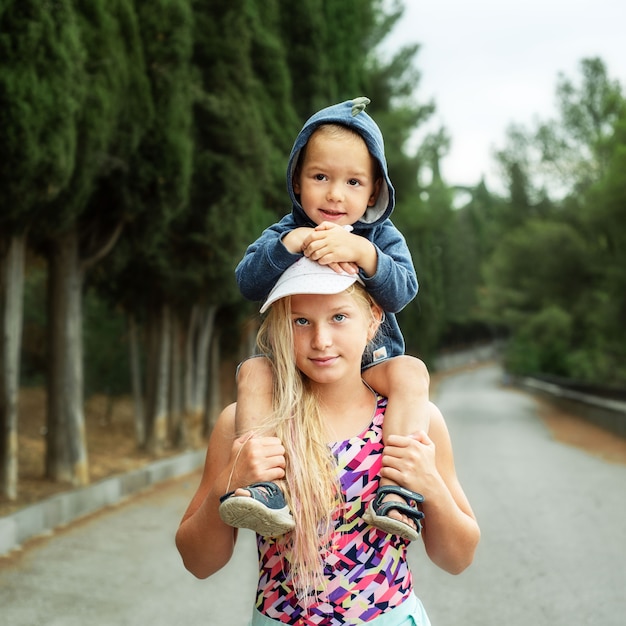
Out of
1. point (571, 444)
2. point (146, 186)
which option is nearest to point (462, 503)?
point (146, 186)

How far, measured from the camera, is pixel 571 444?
1955cm

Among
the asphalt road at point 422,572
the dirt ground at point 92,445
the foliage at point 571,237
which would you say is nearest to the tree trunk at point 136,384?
the dirt ground at point 92,445

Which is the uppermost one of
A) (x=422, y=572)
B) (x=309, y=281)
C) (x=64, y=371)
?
(x=309, y=281)

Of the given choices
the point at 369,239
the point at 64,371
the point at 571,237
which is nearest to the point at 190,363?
the point at 64,371

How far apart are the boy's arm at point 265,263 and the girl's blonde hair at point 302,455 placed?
7 centimetres

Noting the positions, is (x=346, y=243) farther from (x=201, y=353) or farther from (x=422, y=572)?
(x=201, y=353)

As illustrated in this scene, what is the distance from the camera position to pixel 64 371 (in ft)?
37.0

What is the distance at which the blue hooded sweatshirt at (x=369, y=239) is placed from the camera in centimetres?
214

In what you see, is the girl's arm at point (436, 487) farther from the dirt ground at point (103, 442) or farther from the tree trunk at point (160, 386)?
the tree trunk at point (160, 386)

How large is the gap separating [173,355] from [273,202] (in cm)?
362

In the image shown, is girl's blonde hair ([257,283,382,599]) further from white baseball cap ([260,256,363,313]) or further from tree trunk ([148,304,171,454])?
tree trunk ([148,304,171,454])

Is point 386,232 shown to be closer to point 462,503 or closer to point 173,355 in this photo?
point 462,503

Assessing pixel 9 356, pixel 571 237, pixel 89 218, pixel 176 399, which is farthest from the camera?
pixel 571 237

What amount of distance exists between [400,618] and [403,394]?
0.48m
